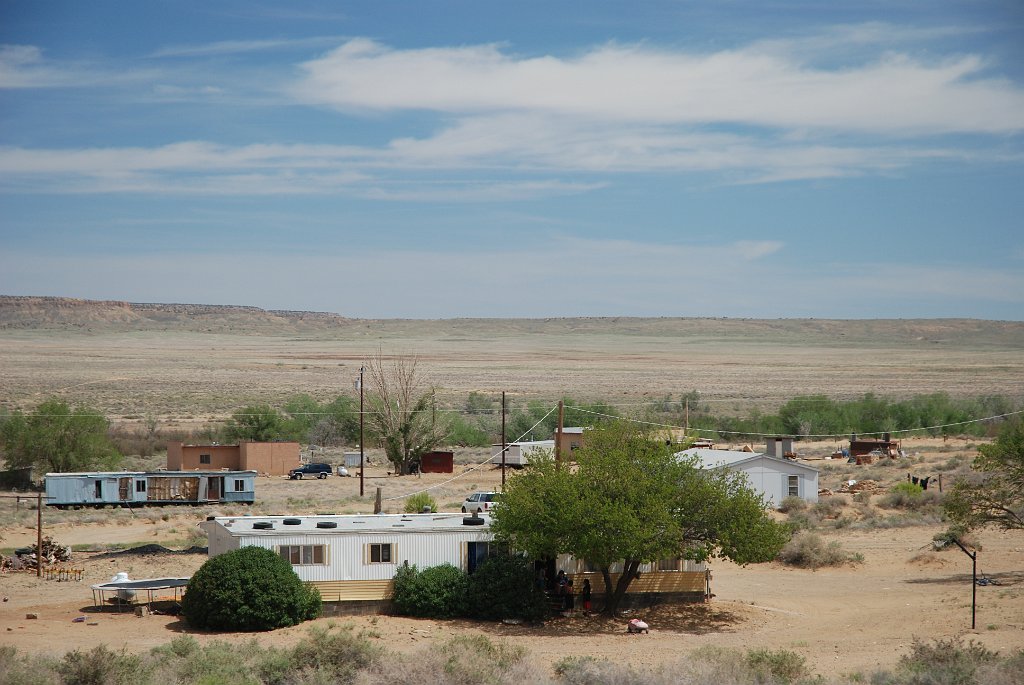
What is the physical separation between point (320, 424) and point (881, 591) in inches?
1856

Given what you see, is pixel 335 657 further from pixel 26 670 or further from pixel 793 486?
pixel 793 486

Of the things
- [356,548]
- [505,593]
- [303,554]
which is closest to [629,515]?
[505,593]

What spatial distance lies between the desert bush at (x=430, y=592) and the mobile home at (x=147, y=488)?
21.7 meters

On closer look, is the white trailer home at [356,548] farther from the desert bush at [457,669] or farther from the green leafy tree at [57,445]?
the green leafy tree at [57,445]

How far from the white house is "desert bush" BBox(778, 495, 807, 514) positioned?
1.86ft

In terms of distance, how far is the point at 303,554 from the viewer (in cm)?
2805

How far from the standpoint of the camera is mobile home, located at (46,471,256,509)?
46.7m

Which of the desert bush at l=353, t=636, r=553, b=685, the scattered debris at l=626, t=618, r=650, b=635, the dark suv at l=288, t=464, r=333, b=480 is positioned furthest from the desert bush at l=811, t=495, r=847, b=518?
the desert bush at l=353, t=636, r=553, b=685

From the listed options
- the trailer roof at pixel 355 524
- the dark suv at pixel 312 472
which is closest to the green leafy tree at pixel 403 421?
the dark suv at pixel 312 472

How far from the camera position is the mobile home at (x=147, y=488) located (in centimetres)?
4669

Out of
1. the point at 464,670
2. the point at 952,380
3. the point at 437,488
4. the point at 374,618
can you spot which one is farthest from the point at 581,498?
the point at 952,380

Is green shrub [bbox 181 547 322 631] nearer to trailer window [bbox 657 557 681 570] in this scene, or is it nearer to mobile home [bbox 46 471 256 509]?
trailer window [bbox 657 557 681 570]

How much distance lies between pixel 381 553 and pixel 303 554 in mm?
1871

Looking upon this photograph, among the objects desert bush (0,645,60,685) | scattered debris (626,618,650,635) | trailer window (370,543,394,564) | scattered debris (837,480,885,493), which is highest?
trailer window (370,543,394,564)
